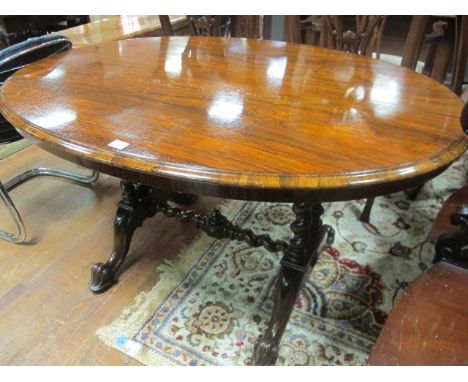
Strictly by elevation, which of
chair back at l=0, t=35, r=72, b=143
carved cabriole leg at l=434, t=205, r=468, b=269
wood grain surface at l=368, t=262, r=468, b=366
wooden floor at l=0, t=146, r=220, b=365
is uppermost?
chair back at l=0, t=35, r=72, b=143

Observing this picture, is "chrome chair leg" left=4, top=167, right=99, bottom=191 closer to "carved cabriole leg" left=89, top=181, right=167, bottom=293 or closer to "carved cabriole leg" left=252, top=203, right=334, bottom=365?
"carved cabriole leg" left=89, top=181, right=167, bottom=293

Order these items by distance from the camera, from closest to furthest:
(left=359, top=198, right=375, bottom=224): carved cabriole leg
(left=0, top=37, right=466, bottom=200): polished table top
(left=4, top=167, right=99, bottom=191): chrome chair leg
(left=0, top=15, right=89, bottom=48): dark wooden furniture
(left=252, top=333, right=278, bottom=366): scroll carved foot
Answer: (left=0, top=37, right=466, bottom=200): polished table top
(left=252, top=333, right=278, bottom=366): scroll carved foot
(left=359, top=198, right=375, bottom=224): carved cabriole leg
(left=4, top=167, right=99, bottom=191): chrome chair leg
(left=0, top=15, right=89, bottom=48): dark wooden furniture

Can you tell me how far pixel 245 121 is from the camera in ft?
2.37

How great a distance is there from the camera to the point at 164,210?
1239 mm

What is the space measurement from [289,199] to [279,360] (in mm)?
626

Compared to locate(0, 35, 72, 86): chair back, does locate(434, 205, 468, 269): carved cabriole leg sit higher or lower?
lower

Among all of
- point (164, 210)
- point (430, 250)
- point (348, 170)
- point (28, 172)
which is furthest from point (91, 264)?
point (430, 250)

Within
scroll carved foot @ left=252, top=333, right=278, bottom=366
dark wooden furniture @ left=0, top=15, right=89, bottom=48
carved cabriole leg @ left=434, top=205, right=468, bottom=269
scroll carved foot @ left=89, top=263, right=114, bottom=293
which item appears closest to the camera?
carved cabriole leg @ left=434, top=205, right=468, bottom=269

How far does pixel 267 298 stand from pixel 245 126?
2.26 ft

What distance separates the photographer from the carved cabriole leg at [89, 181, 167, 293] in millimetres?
1187

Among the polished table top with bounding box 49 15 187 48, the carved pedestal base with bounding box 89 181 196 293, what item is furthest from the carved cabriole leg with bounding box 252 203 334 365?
the polished table top with bounding box 49 15 187 48

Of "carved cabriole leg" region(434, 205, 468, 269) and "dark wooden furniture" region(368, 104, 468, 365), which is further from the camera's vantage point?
"carved cabriole leg" region(434, 205, 468, 269)

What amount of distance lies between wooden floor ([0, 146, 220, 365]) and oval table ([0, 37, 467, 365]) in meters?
0.10

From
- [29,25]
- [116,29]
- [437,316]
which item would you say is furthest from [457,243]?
[29,25]
